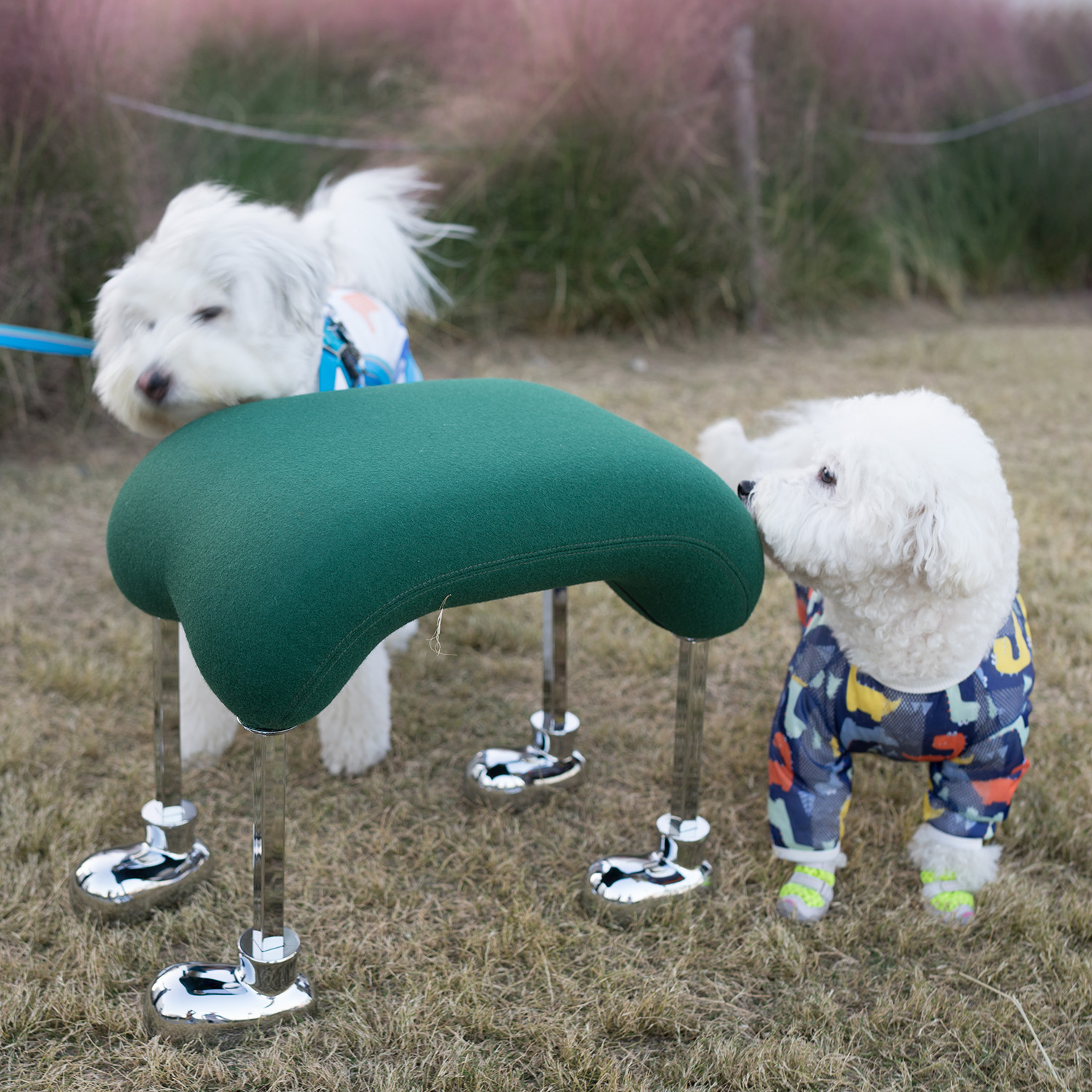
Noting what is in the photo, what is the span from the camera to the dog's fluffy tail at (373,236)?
2.12m

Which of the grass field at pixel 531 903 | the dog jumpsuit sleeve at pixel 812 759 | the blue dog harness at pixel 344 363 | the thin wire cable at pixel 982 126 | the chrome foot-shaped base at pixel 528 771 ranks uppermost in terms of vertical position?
the thin wire cable at pixel 982 126

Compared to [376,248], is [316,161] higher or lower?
higher

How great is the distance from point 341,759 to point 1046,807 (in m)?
1.21

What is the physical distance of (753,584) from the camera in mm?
1345

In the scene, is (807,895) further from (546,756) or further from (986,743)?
(546,756)

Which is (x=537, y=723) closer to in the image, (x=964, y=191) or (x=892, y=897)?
(x=892, y=897)

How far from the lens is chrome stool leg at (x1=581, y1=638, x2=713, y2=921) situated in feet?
4.77

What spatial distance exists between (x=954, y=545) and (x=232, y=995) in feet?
3.39

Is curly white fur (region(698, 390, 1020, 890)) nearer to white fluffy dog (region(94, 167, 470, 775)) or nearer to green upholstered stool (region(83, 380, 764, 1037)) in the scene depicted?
green upholstered stool (region(83, 380, 764, 1037))

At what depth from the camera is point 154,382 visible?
55.0 inches

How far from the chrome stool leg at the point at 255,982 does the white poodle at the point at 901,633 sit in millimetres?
711

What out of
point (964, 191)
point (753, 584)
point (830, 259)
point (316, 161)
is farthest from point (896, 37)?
point (753, 584)

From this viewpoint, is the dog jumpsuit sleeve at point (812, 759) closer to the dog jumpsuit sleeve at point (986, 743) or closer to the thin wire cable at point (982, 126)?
the dog jumpsuit sleeve at point (986, 743)

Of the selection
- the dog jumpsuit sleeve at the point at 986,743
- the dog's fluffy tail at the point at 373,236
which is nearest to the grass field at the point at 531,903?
the dog jumpsuit sleeve at the point at 986,743
